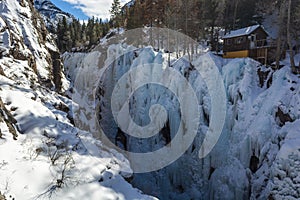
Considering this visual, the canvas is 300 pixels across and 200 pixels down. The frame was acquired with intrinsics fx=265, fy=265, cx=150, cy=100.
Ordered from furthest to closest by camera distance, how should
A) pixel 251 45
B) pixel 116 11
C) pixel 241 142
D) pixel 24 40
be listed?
pixel 116 11
pixel 251 45
pixel 24 40
pixel 241 142

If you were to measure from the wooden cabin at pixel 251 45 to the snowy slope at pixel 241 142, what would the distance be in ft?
5.18

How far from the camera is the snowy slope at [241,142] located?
40.4 feet

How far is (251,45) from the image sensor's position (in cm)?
1853

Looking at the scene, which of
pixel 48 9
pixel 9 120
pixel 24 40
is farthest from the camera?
pixel 48 9

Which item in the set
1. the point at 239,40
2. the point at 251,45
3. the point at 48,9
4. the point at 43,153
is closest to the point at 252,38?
the point at 251,45

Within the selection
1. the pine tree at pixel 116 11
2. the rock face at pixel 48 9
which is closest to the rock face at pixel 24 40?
the pine tree at pixel 116 11

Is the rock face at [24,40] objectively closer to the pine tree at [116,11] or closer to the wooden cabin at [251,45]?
the wooden cabin at [251,45]

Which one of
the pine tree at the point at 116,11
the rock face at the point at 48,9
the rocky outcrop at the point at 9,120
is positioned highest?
the rock face at the point at 48,9

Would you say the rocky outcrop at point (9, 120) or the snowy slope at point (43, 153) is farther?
the rocky outcrop at point (9, 120)

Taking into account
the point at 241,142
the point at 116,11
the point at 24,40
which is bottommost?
the point at 241,142

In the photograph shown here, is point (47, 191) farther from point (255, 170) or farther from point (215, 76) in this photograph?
point (215, 76)

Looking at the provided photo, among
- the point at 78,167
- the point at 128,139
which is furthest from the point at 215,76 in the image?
the point at 78,167

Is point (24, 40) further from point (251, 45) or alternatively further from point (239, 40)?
point (251, 45)

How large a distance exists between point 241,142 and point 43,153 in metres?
10.8
